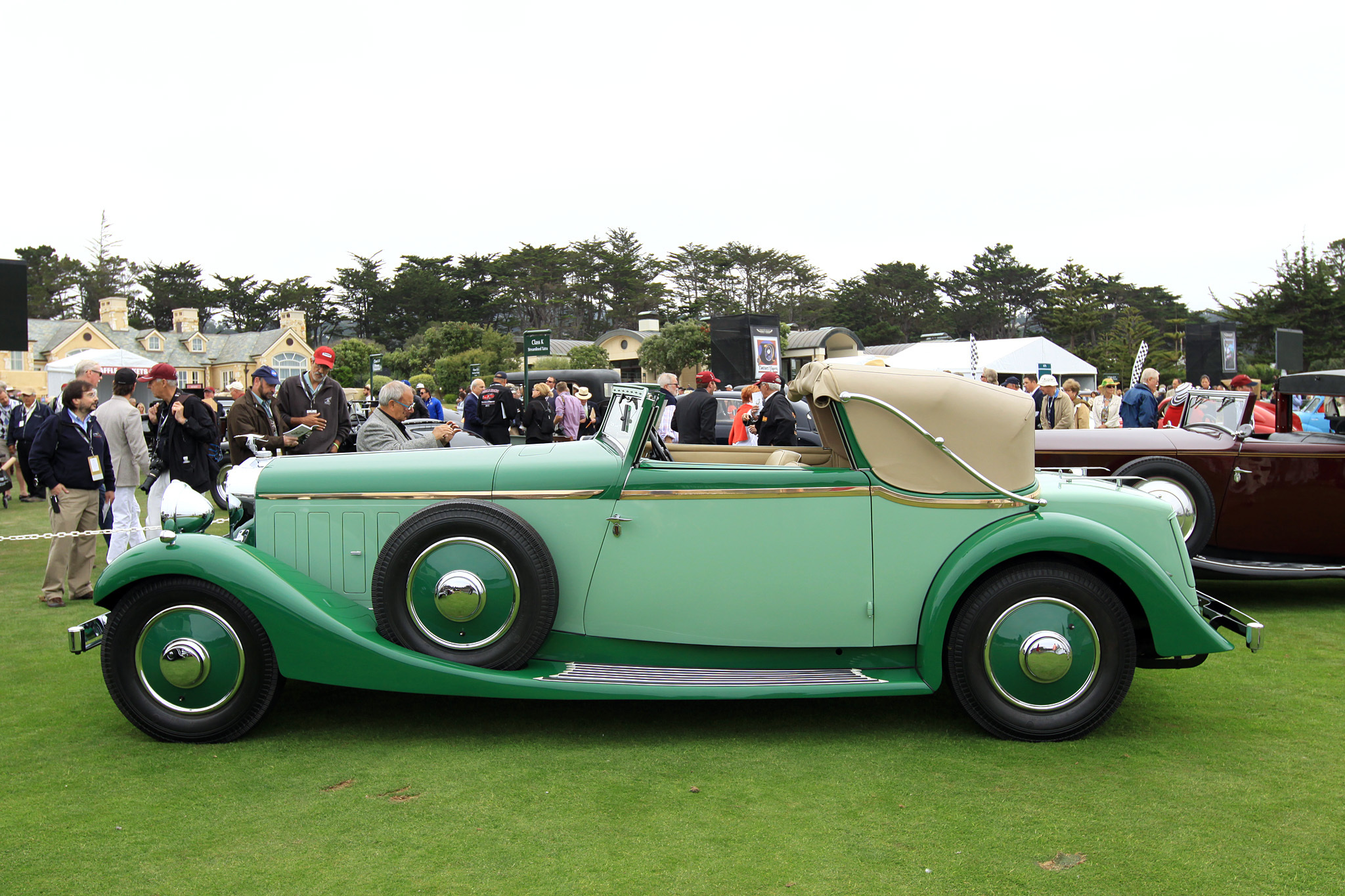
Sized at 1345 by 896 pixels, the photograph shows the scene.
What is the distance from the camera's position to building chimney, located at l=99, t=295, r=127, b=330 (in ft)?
205

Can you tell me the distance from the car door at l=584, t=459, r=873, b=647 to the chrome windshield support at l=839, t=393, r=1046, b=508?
1.08ft

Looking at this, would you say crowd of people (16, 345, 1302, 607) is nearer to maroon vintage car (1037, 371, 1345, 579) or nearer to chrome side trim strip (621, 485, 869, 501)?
maroon vintage car (1037, 371, 1345, 579)

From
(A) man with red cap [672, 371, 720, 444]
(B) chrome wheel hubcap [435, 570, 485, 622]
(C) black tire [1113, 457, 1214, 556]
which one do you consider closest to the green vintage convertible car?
(B) chrome wheel hubcap [435, 570, 485, 622]

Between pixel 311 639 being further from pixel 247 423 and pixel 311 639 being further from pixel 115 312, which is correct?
pixel 115 312

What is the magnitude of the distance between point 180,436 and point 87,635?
12.1 ft

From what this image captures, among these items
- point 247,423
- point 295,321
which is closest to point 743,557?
point 247,423

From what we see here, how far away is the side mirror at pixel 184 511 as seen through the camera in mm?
4203

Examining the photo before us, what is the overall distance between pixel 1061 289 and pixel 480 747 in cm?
6846

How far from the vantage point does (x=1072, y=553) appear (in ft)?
Result: 12.7

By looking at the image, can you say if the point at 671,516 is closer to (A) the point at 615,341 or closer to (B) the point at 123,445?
(B) the point at 123,445

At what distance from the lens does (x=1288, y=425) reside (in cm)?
714

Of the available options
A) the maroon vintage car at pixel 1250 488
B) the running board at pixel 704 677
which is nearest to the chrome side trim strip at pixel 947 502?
the running board at pixel 704 677

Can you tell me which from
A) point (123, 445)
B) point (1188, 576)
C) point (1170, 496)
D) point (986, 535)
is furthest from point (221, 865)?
point (1170, 496)

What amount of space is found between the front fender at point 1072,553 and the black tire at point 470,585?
166cm
